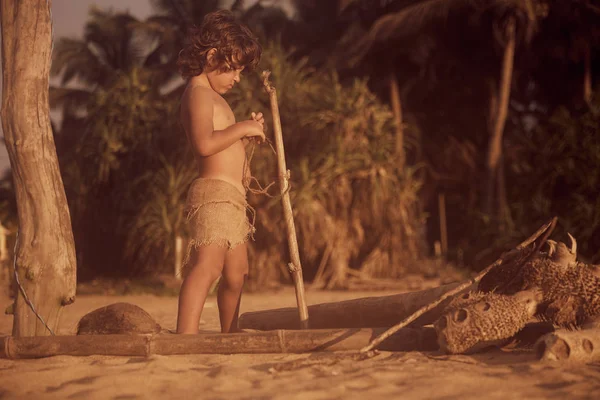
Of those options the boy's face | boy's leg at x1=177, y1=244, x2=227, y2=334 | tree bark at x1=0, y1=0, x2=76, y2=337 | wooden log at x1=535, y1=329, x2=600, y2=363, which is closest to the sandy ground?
wooden log at x1=535, y1=329, x2=600, y2=363

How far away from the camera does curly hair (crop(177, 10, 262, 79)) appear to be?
13.1 feet

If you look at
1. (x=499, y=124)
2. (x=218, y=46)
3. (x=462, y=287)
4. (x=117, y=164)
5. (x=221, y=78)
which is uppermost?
(x=499, y=124)

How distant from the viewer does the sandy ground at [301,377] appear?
273 centimetres

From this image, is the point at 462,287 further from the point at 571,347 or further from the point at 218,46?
the point at 218,46

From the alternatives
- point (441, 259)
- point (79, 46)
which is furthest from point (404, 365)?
point (79, 46)

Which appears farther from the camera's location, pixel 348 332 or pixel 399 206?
pixel 399 206

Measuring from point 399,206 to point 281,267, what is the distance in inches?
79.0

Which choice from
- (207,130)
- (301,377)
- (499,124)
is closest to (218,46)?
(207,130)

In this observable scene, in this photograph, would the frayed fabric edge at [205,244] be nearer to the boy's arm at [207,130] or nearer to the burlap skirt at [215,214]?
the burlap skirt at [215,214]

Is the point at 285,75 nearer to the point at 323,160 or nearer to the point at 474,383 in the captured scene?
the point at 323,160

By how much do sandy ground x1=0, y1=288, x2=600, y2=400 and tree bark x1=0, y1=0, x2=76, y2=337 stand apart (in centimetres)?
46

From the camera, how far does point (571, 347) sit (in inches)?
119

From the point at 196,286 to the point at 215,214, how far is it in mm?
408

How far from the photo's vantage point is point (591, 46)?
18656mm
